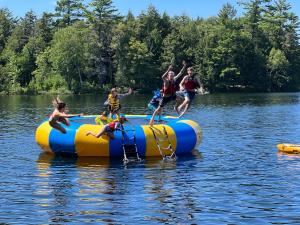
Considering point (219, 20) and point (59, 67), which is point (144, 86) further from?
point (219, 20)

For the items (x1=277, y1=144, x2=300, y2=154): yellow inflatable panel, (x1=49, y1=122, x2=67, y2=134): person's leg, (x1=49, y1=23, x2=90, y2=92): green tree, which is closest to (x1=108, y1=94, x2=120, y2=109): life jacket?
(x1=49, y1=122, x2=67, y2=134): person's leg

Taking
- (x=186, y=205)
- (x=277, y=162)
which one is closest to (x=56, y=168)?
(x=186, y=205)

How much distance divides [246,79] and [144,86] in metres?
22.0

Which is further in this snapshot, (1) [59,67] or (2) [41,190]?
(1) [59,67]

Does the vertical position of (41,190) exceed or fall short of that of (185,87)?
it falls short

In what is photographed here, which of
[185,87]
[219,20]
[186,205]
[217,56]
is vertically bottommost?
[186,205]

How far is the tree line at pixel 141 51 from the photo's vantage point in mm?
99375

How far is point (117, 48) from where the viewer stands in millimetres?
99875

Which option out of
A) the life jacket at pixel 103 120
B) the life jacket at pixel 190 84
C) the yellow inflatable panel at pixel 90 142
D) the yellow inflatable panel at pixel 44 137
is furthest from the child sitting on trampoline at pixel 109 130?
the life jacket at pixel 190 84

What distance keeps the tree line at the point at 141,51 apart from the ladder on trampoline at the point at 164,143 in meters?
75.7

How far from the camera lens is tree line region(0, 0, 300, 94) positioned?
9938 centimetres

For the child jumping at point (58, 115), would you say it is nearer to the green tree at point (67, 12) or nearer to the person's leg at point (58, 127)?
the person's leg at point (58, 127)

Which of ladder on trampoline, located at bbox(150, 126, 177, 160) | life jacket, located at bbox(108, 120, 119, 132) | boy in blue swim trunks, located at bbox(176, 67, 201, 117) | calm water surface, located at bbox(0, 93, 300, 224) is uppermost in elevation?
boy in blue swim trunks, located at bbox(176, 67, 201, 117)

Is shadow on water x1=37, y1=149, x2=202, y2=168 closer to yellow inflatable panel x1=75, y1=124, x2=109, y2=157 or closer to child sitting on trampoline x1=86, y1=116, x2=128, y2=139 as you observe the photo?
yellow inflatable panel x1=75, y1=124, x2=109, y2=157
